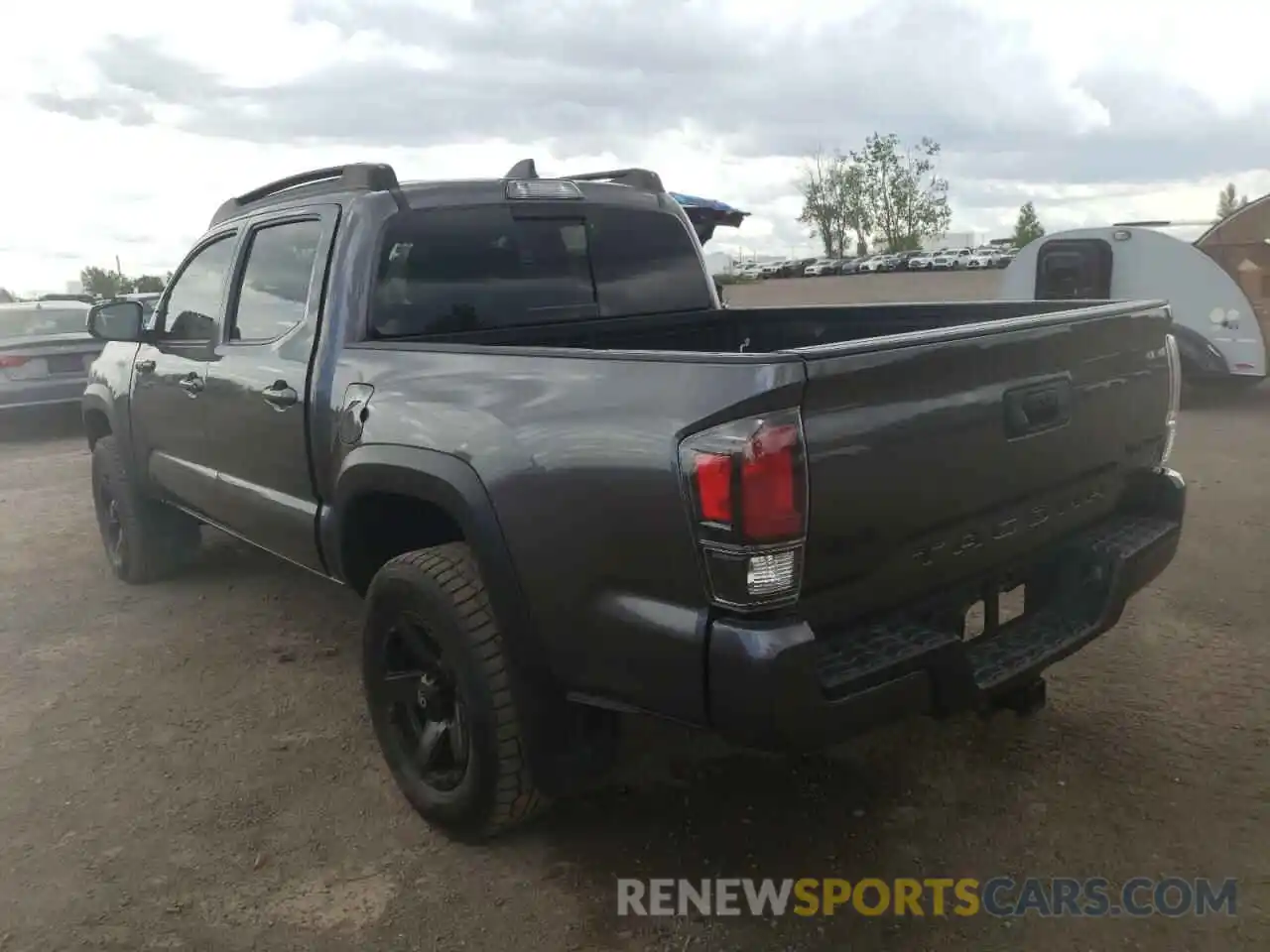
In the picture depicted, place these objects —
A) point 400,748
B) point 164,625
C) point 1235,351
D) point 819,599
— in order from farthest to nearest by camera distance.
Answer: point 1235,351, point 164,625, point 400,748, point 819,599

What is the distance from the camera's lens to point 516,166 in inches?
181

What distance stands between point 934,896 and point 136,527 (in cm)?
451

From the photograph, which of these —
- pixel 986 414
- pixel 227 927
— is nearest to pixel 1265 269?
pixel 986 414

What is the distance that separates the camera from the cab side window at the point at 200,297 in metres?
4.54

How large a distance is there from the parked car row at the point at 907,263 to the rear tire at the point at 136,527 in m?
37.9

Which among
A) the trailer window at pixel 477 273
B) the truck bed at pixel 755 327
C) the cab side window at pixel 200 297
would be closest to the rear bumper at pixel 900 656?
the truck bed at pixel 755 327

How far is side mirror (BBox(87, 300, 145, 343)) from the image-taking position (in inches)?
195

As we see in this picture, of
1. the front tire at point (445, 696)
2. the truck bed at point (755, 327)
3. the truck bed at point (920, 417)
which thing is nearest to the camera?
the truck bed at point (920, 417)

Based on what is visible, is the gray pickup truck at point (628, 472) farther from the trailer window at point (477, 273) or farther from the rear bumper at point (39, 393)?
the rear bumper at point (39, 393)

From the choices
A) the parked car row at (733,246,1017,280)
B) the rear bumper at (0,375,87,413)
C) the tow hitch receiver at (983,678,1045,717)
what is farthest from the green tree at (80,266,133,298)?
the tow hitch receiver at (983,678,1045,717)

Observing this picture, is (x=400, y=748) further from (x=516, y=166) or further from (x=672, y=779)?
(x=516, y=166)

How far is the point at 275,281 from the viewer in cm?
409

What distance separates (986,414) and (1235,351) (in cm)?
871

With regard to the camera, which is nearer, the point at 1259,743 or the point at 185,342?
the point at 1259,743
